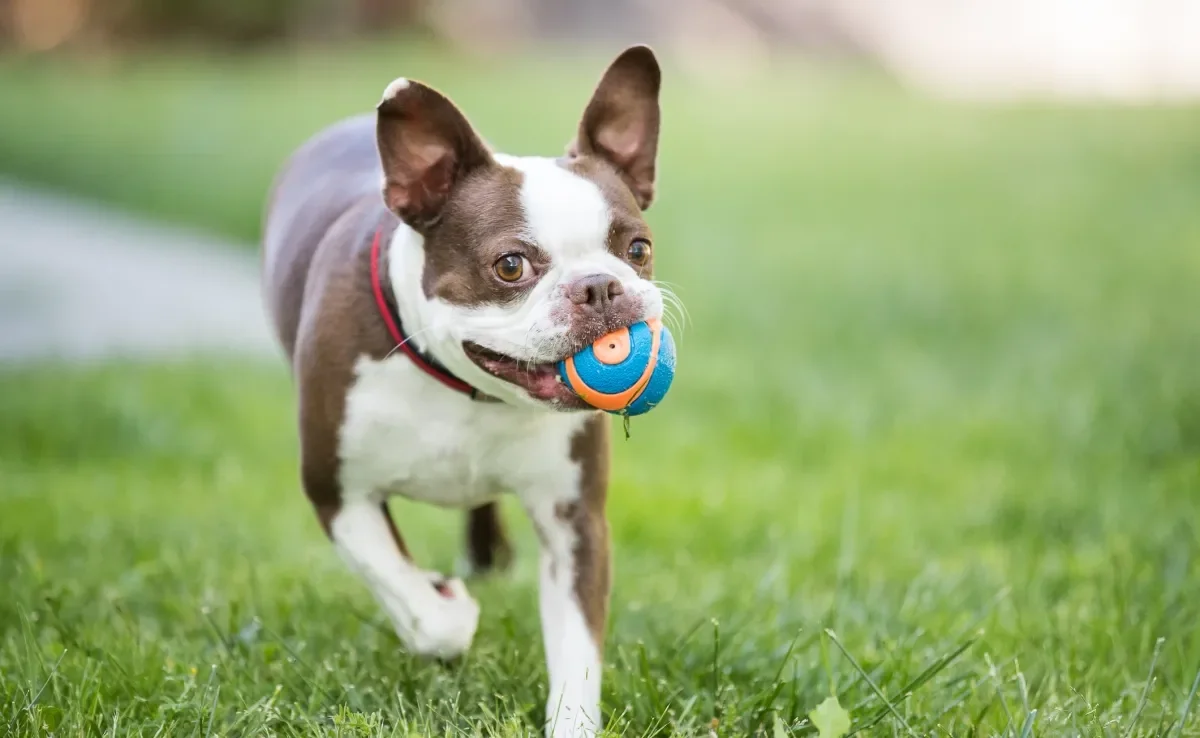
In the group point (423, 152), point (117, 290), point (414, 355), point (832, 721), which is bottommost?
point (117, 290)

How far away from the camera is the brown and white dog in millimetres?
2701

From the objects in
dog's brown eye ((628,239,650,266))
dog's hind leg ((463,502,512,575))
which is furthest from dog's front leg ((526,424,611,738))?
dog's hind leg ((463,502,512,575))

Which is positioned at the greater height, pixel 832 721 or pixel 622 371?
pixel 622 371

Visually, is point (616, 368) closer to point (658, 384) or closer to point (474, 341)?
point (658, 384)

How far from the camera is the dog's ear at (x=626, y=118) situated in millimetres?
3072

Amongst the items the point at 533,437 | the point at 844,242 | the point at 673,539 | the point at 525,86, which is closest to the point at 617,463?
the point at 673,539

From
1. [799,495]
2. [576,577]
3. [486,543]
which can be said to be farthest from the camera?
[799,495]

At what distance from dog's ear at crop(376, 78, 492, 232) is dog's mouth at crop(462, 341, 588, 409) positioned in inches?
13.4

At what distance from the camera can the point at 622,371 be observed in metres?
2.54

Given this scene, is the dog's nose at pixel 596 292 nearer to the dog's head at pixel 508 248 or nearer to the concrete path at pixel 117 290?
the dog's head at pixel 508 248

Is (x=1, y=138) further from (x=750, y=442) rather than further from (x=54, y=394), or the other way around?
(x=750, y=442)

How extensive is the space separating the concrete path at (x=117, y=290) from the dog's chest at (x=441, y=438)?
5.16m

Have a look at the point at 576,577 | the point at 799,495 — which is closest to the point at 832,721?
the point at 576,577

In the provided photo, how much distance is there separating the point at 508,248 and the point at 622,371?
372 millimetres
